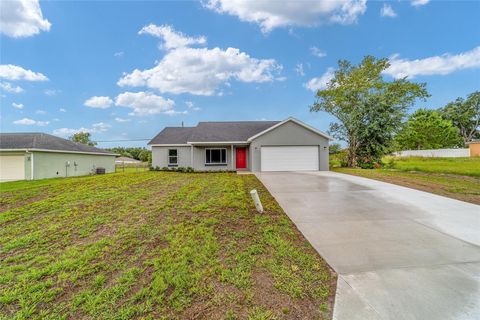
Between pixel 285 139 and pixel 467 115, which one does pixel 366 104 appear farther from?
pixel 467 115

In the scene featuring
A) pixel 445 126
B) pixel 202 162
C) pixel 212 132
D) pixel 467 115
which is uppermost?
pixel 467 115

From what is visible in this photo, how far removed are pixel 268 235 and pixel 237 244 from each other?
69 centimetres

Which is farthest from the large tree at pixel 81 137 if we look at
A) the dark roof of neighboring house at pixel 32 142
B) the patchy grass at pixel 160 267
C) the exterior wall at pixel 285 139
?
the patchy grass at pixel 160 267

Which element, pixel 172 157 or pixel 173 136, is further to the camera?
pixel 173 136

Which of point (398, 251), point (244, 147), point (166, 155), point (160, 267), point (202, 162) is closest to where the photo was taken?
point (160, 267)

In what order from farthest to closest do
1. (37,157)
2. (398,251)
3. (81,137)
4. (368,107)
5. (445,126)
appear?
(81,137), (445,126), (368,107), (37,157), (398,251)

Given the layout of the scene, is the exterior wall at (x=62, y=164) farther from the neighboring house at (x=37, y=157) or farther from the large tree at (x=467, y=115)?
the large tree at (x=467, y=115)

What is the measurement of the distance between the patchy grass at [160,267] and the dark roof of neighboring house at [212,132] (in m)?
11.7

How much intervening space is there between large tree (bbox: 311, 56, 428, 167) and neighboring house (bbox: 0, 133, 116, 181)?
77.4 feet

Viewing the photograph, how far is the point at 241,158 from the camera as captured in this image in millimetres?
17141

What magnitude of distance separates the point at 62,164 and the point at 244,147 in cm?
1456

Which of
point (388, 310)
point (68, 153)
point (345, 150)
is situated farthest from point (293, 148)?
point (68, 153)

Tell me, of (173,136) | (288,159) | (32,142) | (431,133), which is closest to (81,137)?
(32,142)

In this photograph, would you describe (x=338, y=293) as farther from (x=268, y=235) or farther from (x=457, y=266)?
(x=457, y=266)
